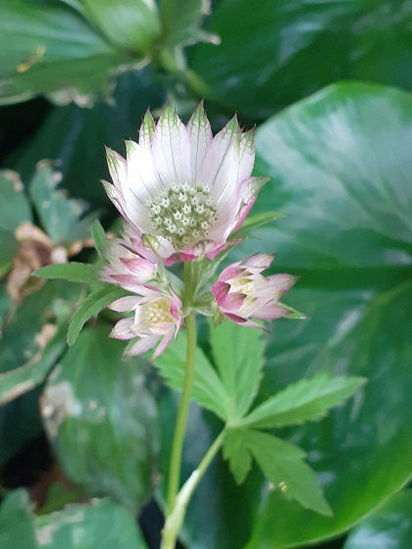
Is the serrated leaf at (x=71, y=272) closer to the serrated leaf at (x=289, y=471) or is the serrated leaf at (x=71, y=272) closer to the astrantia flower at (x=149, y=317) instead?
the astrantia flower at (x=149, y=317)

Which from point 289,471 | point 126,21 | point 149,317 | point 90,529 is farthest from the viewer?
point 126,21

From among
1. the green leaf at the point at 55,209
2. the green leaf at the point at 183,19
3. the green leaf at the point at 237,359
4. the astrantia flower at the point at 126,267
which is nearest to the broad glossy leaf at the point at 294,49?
the green leaf at the point at 183,19

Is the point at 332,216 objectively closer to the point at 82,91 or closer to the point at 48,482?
the point at 82,91

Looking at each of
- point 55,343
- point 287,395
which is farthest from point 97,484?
point 287,395

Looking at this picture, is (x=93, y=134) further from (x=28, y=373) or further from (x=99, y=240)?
(x=99, y=240)

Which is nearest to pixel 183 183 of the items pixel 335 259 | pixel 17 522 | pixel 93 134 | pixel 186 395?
pixel 186 395

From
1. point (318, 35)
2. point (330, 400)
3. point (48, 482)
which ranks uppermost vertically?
point (318, 35)
